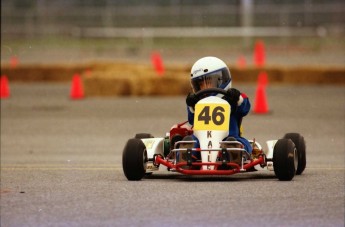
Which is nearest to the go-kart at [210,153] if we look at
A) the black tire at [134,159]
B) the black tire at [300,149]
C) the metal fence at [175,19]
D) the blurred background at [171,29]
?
the black tire at [134,159]

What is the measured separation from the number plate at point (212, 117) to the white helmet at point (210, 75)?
419mm

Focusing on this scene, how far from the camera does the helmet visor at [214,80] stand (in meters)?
11.2

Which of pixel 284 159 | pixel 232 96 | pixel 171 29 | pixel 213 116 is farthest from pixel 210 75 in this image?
pixel 171 29

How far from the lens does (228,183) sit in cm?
1048

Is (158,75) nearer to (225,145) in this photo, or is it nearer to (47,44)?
(225,145)

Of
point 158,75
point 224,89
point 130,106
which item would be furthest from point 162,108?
point 224,89

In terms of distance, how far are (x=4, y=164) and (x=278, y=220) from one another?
592cm

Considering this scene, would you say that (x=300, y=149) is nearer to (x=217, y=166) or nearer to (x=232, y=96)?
(x=232, y=96)

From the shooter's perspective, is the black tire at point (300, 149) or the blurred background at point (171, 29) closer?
the black tire at point (300, 149)

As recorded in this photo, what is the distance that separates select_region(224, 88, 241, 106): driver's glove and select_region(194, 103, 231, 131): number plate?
0.32 ft

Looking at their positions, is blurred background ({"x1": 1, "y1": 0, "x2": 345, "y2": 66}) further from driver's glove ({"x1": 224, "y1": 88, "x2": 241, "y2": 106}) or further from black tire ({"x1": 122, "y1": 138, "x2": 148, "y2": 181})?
black tire ({"x1": 122, "y1": 138, "x2": 148, "y2": 181})

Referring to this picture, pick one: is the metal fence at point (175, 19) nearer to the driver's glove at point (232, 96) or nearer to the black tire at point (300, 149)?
the black tire at point (300, 149)

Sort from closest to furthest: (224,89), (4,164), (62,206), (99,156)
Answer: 1. (62,206)
2. (224,89)
3. (4,164)
4. (99,156)

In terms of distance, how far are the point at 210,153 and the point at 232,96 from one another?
2.05 feet
